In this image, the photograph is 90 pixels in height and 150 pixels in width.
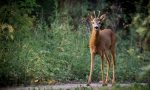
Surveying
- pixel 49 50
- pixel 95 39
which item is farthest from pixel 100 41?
pixel 49 50

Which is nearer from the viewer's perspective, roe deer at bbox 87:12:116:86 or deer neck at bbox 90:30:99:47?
roe deer at bbox 87:12:116:86

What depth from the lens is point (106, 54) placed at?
44.8 feet

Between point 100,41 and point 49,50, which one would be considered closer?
point 100,41

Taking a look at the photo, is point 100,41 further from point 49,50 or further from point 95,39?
point 49,50

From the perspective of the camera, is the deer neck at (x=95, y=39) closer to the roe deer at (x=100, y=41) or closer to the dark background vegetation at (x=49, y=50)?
the roe deer at (x=100, y=41)

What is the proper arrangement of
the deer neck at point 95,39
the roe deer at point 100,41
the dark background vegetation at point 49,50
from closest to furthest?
1. the dark background vegetation at point 49,50
2. the roe deer at point 100,41
3. the deer neck at point 95,39

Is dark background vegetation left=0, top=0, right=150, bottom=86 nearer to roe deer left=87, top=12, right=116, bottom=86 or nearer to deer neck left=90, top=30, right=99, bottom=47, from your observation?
roe deer left=87, top=12, right=116, bottom=86

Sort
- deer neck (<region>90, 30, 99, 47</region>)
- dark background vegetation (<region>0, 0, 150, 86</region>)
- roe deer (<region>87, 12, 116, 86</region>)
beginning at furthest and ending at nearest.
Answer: deer neck (<region>90, 30, 99, 47</region>) → roe deer (<region>87, 12, 116, 86</region>) → dark background vegetation (<region>0, 0, 150, 86</region>)

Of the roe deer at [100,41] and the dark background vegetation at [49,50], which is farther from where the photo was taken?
the roe deer at [100,41]

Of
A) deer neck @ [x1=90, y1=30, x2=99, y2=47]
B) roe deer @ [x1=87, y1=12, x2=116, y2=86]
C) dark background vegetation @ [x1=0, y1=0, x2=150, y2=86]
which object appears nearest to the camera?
dark background vegetation @ [x1=0, y1=0, x2=150, y2=86]

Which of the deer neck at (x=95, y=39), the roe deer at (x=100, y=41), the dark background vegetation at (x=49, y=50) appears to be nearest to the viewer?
the dark background vegetation at (x=49, y=50)

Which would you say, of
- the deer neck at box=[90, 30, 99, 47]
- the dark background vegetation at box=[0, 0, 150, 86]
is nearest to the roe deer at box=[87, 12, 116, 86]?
the deer neck at box=[90, 30, 99, 47]

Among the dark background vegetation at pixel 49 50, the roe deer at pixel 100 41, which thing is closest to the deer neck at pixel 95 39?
the roe deer at pixel 100 41

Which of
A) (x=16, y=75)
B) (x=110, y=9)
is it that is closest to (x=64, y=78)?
(x=16, y=75)
